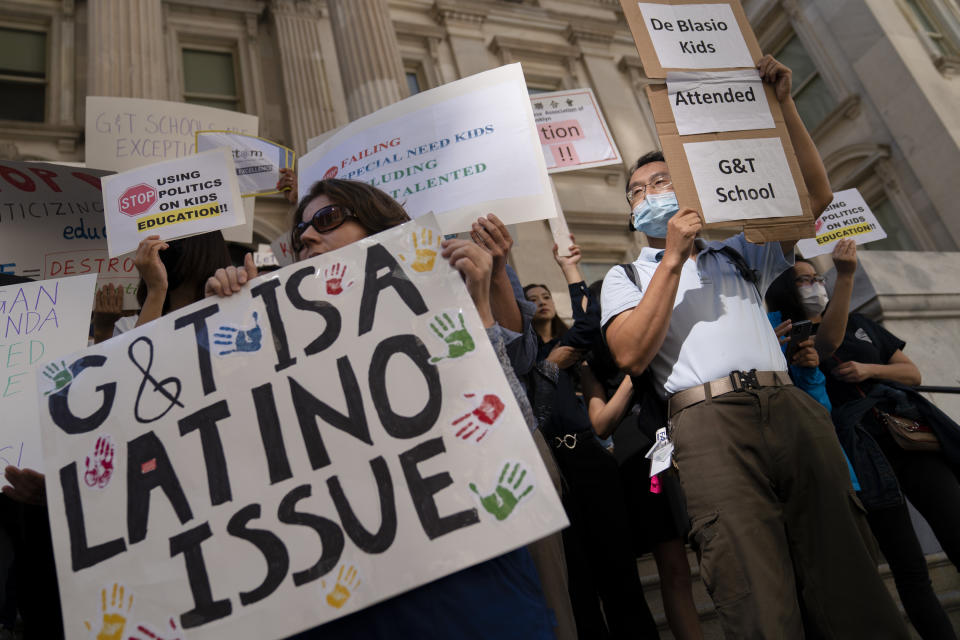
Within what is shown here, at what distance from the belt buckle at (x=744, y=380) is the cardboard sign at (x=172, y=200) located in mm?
1842

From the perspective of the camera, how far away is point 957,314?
17.9 feet

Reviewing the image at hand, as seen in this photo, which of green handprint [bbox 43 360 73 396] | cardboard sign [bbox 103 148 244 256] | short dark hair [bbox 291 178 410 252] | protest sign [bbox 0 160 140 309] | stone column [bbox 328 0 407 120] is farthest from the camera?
stone column [bbox 328 0 407 120]

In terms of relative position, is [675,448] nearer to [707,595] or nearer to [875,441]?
[875,441]

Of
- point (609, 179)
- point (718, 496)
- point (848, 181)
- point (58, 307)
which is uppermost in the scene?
point (609, 179)

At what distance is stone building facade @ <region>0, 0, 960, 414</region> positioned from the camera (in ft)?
26.4

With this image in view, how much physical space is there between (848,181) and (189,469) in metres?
13.6

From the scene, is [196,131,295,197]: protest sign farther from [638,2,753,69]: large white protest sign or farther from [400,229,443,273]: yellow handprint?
[400,229,443,273]: yellow handprint

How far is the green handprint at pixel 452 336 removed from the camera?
1528 mm

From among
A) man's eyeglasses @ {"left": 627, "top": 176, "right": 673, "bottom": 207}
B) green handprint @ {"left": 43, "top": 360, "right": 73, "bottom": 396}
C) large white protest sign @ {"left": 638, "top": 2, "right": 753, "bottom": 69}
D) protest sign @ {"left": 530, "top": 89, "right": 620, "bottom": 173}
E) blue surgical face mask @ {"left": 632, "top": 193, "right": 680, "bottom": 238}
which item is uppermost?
protest sign @ {"left": 530, "top": 89, "right": 620, "bottom": 173}

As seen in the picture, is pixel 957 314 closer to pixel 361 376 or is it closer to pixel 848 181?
pixel 361 376

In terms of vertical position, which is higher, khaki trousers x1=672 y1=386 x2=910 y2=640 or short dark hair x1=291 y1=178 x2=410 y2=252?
short dark hair x1=291 y1=178 x2=410 y2=252

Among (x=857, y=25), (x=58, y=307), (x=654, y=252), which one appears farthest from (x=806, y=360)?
(x=857, y=25)

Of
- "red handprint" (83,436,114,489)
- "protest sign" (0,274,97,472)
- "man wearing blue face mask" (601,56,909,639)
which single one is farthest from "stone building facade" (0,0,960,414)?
"red handprint" (83,436,114,489)

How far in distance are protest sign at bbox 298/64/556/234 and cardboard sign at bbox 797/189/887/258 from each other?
3.24 meters
